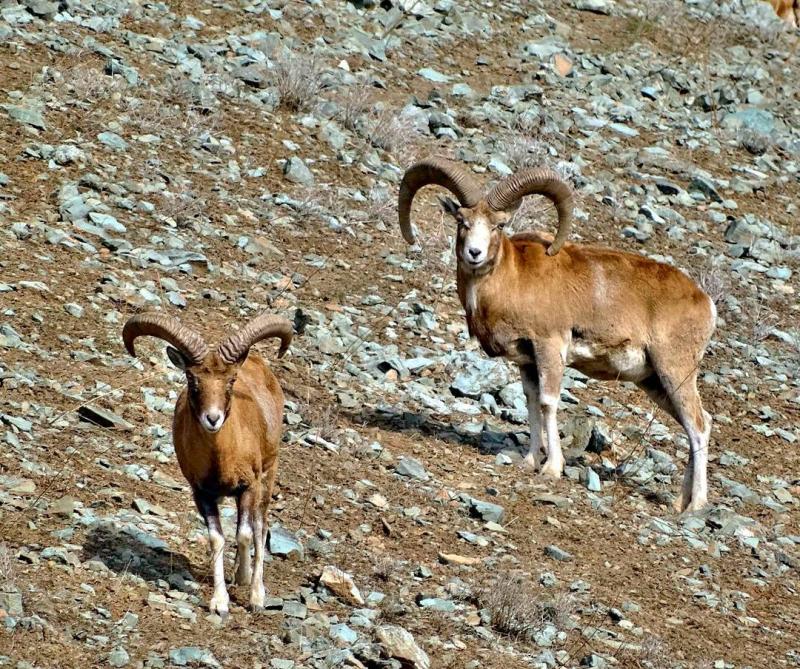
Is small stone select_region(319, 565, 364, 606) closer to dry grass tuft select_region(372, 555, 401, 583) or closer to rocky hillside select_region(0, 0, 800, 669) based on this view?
rocky hillside select_region(0, 0, 800, 669)

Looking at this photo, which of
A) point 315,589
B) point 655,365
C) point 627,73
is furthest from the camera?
point 627,73

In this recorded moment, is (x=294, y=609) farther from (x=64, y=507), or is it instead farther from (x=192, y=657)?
(x=64, y=507)

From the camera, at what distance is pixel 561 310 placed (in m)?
13.7

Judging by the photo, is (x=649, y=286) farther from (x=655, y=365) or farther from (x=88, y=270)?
(x=88, y=270)

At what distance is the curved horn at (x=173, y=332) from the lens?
9305mm

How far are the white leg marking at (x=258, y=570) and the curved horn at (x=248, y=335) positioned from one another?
1.04 meters

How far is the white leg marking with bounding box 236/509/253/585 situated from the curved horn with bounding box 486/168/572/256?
15.8 feet

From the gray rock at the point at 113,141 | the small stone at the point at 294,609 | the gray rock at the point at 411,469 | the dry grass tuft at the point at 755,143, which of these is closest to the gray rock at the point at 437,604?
the small stone at the point at 294,609

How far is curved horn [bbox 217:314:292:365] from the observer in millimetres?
9375

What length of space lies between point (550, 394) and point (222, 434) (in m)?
4.65

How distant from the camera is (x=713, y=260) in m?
19.6

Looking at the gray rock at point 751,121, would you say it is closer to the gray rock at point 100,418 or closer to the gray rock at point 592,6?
the gray rock at point 592,6

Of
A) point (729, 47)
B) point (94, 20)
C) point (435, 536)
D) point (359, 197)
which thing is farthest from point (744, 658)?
point (729, 47)

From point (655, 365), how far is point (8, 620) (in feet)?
23.2
